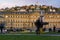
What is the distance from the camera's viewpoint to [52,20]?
77.8 meters

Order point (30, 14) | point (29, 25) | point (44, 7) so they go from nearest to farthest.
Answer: point (29, 25) < point (30, 14) < point (44, 7)

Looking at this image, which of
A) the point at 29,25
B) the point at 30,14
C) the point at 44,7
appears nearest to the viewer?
the point at 29,25

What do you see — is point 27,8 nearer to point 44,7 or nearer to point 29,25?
point 44,7

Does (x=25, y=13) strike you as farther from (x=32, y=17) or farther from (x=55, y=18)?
(x=55, y=18)

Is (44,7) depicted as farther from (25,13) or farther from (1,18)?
(1,18)

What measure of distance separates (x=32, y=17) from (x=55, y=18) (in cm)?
605

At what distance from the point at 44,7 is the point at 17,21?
1668 cm

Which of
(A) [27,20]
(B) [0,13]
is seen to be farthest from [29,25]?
(B) [0,13]

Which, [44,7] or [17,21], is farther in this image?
[44,7]

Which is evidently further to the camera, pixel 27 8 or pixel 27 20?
pixel 27 8

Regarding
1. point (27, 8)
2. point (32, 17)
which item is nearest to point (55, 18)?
point (32, 17)

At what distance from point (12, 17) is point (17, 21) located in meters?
1.74

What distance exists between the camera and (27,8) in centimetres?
9362

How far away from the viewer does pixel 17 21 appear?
253 feet
